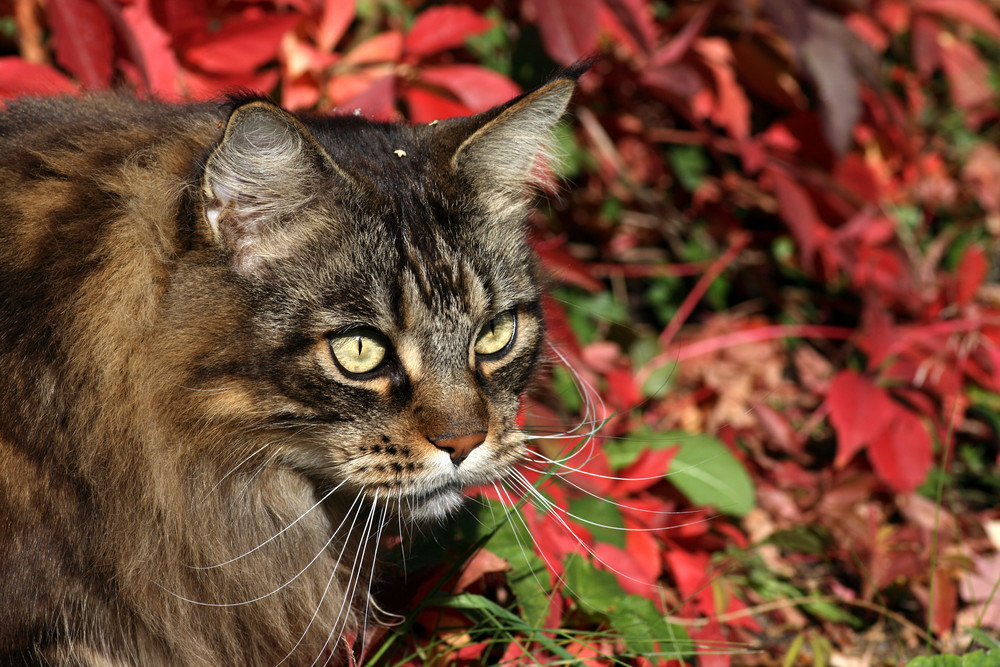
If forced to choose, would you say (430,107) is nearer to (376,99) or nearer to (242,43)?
(376,99)

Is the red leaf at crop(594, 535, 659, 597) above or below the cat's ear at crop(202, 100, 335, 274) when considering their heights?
below

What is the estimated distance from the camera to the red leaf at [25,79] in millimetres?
2096

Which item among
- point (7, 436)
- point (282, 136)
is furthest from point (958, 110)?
point (7, 436)

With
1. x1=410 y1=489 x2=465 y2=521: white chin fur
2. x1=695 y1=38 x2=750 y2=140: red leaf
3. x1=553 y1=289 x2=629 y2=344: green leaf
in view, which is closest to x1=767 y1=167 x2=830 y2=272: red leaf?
x1=695 y1=38 x2=750 y2=140: red leaf

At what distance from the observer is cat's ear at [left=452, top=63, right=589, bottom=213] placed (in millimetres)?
1660

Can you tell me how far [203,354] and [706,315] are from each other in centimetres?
262

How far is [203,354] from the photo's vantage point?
1.54m

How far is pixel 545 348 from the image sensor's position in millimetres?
2033

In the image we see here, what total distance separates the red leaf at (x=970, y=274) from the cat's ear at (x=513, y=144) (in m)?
1.70

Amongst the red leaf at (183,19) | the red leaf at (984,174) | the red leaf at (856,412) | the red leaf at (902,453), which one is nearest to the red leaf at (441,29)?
the red leaf at (183,19)

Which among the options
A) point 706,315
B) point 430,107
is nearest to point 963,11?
point 706,315

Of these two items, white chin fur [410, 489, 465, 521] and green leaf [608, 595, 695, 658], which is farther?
green leaf [608, 595, 695, 658]

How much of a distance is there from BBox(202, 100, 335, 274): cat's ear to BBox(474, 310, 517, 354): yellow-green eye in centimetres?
42

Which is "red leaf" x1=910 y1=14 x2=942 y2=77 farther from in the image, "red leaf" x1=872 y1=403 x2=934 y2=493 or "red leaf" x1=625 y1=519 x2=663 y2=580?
"red leaf" x1=625 y1=519 x2=663 y2=580
